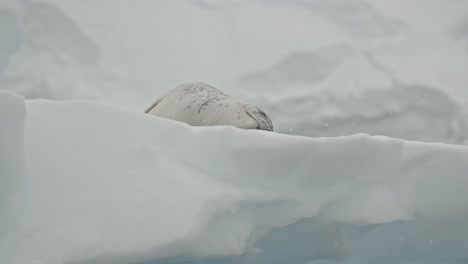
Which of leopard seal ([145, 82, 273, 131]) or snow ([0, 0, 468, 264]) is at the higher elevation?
snow ([0, 0, 468, 264])

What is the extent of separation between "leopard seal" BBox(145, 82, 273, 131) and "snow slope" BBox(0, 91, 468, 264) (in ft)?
4.97

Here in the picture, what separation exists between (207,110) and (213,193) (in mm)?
1998

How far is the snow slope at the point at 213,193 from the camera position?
4.52 feet

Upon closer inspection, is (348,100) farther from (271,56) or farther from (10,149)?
(10,149)

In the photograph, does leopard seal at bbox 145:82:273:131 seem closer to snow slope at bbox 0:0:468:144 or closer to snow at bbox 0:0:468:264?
snow at bbox 0:0:468:264

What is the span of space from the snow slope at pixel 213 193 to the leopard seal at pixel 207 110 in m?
1.51

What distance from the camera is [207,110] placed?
346 cm

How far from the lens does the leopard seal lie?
329 cm

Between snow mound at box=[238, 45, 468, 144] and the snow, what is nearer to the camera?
the snow

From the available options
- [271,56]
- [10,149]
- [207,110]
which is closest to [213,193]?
[10,149]

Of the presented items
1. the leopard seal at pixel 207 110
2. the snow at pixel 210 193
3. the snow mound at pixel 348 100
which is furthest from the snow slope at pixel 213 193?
the snow mound at pixel 348 100

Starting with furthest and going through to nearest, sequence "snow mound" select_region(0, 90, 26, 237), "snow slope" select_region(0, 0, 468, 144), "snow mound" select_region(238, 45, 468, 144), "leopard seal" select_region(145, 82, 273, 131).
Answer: "snow slope" select_region(0, 0, 468, 144)
"snow mound" select_region(238, 45, 468, 144)
"leopard seal" select_region(145, 82, 273, 131)
"snow mound" select_region(0, 90, 26, 237)

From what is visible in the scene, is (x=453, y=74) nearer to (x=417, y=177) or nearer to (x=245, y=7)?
(x=245, y=7)

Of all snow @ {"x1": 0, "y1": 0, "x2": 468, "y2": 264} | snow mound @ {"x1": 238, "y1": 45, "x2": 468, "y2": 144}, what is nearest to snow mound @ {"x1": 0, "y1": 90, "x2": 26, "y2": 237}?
snow @ {"x1": 0, "y1": 0, "x2": 468, "y2": 264}
